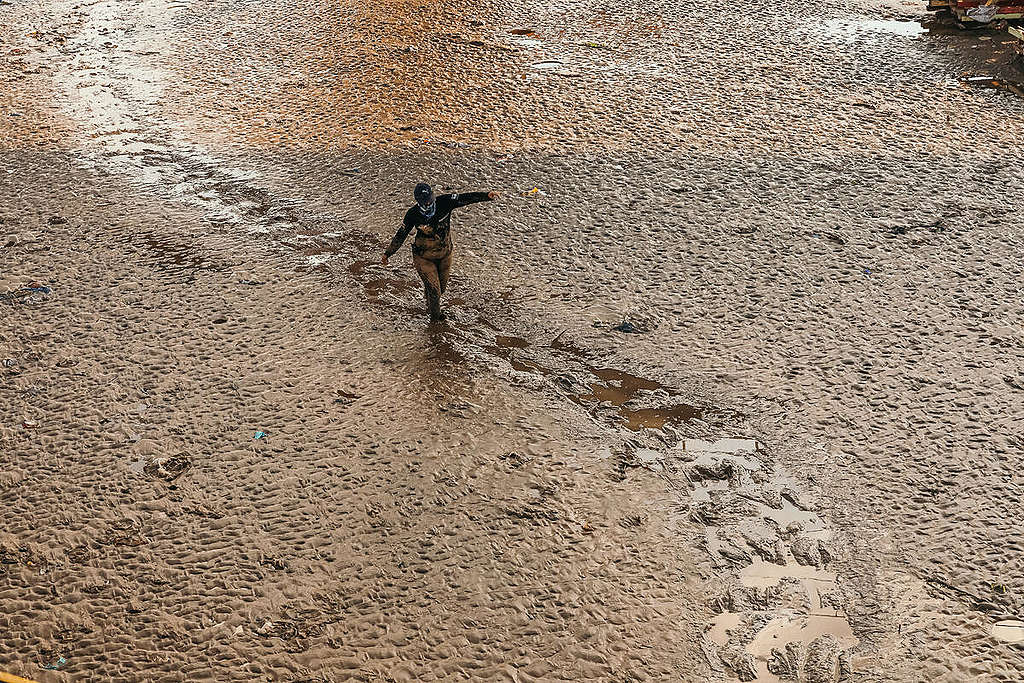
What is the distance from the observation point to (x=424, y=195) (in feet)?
19.6

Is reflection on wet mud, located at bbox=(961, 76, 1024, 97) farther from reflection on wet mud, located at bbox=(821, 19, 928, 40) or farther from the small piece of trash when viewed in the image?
the small piece of trash

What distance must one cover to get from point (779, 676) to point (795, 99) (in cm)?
676

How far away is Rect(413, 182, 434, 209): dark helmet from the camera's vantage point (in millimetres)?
5930

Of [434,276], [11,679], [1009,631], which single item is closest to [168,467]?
[11,679]

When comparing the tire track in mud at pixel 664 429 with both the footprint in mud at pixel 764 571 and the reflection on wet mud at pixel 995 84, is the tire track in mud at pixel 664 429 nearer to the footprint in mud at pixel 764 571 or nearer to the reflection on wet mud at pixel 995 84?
the footprint in mud at pixel 764 571

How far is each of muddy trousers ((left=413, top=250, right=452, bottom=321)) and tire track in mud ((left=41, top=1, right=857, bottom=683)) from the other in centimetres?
19

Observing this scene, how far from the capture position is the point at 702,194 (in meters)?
7.86

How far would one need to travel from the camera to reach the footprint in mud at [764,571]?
4309 mm

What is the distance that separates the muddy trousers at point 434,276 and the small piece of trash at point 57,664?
3.10m

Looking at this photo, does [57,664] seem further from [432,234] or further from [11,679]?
[432,234]

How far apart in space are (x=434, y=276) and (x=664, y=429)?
6.20ft

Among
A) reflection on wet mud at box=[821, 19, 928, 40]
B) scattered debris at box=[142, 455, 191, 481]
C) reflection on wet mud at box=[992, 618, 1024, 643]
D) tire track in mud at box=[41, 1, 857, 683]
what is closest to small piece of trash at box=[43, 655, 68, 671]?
scattered debris at box=[142, 455, 191, 481]

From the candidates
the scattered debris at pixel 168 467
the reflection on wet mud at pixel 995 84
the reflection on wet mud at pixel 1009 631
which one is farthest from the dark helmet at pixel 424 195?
the reflection on wet mud at pixel 995 84

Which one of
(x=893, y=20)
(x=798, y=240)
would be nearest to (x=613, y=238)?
(x=798, y=240)
